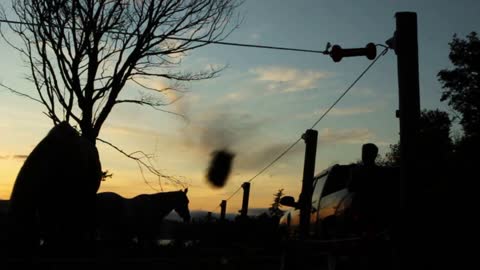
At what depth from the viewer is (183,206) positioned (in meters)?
20.7

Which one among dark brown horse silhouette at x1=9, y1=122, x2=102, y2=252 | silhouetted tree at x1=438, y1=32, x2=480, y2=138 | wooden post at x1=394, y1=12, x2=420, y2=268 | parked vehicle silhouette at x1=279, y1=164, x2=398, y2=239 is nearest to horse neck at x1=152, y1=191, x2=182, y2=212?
dark brown horse silhouette at x1=9, y1=122, x2=102, y2=252

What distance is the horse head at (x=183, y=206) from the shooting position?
67.3 ft

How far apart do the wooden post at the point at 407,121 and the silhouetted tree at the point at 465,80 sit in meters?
37.7

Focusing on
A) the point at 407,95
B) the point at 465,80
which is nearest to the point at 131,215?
the point at 407,95

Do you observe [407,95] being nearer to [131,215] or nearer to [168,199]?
[131,215]

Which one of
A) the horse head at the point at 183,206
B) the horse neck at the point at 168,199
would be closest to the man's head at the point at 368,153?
the horse neck at the point at 168,199

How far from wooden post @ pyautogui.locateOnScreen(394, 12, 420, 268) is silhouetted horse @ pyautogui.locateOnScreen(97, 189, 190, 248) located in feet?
44.8

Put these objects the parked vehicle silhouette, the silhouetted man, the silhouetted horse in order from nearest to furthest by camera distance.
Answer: the silhouetted man < the parked vehicle silhouette < the silhouetted horse

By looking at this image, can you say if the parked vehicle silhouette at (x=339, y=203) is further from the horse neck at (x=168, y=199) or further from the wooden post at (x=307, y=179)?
the horse neck at (x=168, y=199)

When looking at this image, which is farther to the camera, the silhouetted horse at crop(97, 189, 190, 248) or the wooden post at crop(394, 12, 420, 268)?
the silhouetted horse at crop(97, 189, 190, 248)

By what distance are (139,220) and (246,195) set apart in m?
4.12

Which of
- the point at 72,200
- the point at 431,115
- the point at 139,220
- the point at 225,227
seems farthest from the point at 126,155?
the point at 431,115

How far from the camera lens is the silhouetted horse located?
734 inches

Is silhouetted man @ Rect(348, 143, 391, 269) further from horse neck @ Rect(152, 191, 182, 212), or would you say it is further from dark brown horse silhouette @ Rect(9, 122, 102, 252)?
horse neck @ Rect(152, 191, 182, 212)
